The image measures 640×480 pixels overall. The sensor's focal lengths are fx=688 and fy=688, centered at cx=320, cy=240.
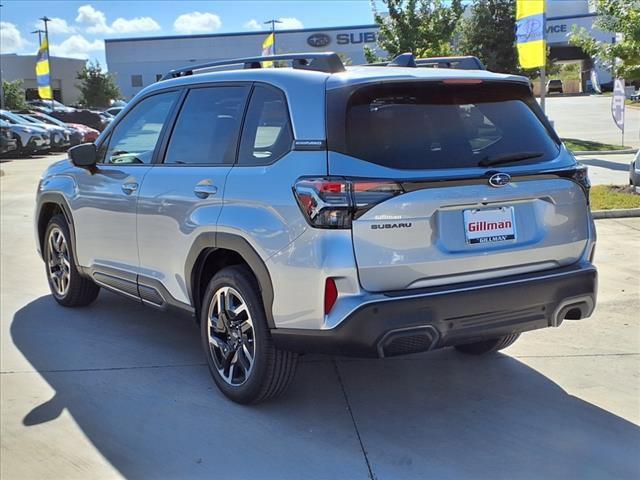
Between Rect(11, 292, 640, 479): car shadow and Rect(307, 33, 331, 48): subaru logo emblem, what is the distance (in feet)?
209

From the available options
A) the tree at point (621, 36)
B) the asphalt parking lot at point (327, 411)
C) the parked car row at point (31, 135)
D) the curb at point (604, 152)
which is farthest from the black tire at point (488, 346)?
the parked car row at point (31, 135)

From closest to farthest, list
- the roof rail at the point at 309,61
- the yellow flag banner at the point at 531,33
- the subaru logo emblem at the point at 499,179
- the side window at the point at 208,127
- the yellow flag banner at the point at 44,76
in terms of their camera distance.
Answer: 1. the subaru logo emblem at the point at 499,179
2. the roof rail at the point at 309,61
3. the side window at the point at 208,127
4. the yellow flag banner at the point at 531,33
5. the yellow flag banner at the point at 44,76

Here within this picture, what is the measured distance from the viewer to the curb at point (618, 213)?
9.43 m

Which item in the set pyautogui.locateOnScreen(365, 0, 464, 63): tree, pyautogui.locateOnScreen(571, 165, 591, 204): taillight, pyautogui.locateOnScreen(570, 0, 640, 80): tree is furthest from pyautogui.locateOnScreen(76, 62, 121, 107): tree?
pyautogui.locateOnScreen(571, 165, 591, 204): taillight

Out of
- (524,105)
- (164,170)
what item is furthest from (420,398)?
(164,170)

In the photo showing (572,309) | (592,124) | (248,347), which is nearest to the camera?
(572,309)

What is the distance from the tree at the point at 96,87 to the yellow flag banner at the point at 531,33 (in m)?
48.2

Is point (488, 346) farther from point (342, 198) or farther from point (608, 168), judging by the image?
point (608, 168)

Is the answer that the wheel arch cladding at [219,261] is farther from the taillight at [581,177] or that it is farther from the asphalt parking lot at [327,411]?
the taillight at [581,177]

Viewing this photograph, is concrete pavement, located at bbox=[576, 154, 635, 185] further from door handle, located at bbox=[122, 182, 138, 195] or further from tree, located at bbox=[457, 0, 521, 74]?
tree, located at bbox=[457, 0, 521, 74]

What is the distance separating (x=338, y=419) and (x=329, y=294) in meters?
0.89

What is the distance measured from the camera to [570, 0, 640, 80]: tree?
11.1 meters

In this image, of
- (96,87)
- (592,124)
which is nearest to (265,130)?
(592,124)

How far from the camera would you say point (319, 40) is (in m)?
65.9
